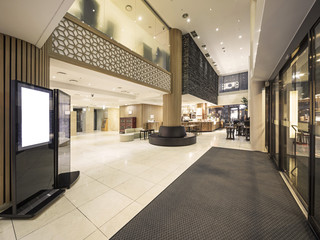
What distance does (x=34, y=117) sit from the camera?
186 cm

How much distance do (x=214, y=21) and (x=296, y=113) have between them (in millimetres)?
6028

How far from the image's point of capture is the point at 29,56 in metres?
2.17

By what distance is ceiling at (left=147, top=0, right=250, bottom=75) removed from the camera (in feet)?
17.2

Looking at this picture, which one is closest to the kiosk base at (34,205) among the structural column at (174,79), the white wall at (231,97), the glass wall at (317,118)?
the glass wall at (317,118)

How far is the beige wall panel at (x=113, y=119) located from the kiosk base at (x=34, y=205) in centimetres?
1333

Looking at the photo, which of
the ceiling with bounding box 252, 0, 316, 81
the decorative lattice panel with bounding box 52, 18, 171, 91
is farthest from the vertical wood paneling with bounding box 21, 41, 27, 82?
the ceiling with bounding box 252, 0, 316, 81

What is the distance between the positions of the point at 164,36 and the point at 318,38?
268 inches

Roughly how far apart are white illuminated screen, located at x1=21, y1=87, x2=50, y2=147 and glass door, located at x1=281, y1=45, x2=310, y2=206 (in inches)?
173

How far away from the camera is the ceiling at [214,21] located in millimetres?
5242

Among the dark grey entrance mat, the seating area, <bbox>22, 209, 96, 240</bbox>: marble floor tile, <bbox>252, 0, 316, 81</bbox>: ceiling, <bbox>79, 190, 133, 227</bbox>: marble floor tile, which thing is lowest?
<bbox>79, 190, 133, 227</bbox>: marble floor tile

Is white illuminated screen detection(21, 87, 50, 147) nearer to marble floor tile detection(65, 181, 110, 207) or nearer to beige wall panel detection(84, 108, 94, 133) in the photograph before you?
marble floor tile detection(65, 181, 110, 207)

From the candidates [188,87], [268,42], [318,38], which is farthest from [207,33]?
[318,38]

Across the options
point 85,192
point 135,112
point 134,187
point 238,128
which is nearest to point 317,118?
point 134,187

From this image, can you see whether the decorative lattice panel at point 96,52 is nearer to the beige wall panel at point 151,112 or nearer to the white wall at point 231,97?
the beige wall panel at point 151,112
